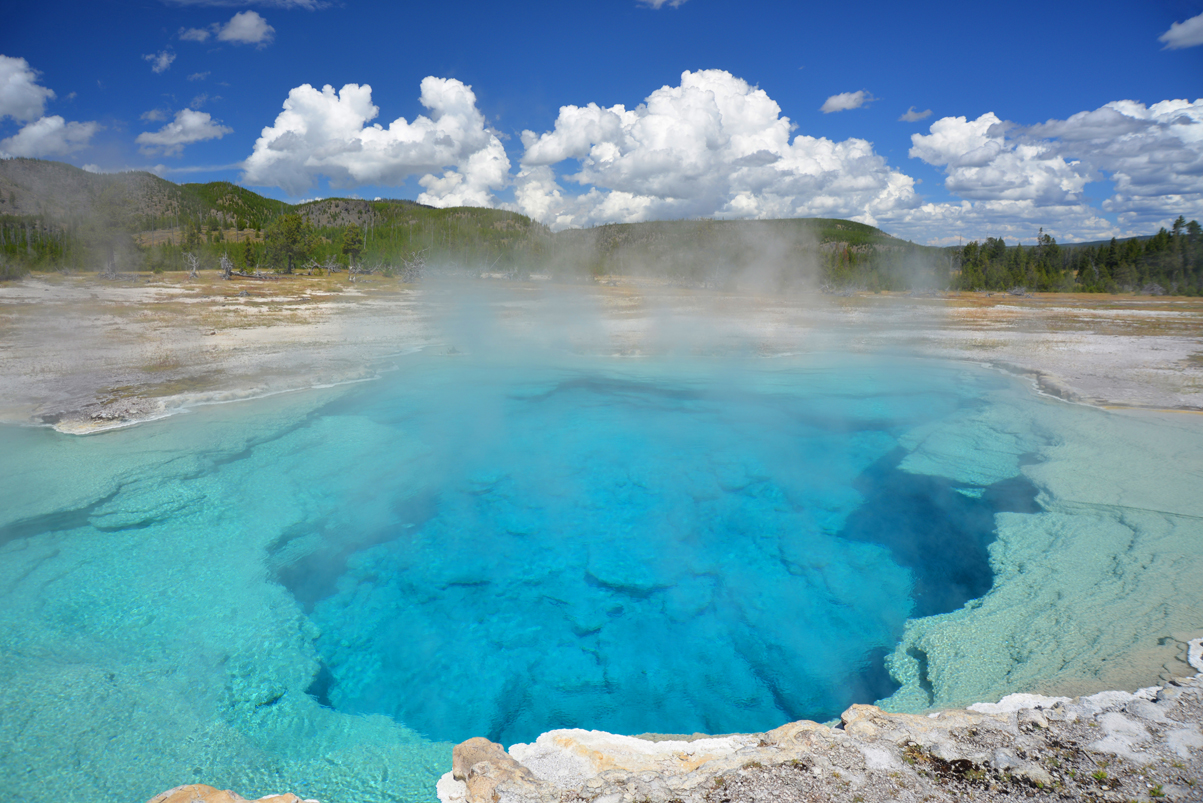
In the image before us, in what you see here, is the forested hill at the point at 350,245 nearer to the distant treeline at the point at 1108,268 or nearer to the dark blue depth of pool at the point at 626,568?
the distant treeline at the point at 1108,268

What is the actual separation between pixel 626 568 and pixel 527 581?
756mm

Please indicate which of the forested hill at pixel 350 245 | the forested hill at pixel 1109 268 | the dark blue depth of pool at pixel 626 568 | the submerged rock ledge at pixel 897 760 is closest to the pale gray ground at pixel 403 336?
the forested hill at pixel 350 245

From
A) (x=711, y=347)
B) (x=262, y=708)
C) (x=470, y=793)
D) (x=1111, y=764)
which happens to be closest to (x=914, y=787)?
(x=1111, y=764)

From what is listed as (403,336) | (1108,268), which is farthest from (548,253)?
(1108,268)

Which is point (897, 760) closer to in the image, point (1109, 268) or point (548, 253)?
point (548, 253)

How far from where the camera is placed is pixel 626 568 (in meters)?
4.22

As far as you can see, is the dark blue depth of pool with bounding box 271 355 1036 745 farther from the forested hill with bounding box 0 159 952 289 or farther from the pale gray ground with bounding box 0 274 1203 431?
the forested hill with bounding box 0 159 952 289

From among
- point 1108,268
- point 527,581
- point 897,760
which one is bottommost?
point 527,581

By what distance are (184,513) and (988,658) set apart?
229 inches

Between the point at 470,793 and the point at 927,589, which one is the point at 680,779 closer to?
the point at 470,793

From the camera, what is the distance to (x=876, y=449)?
6.43 metres

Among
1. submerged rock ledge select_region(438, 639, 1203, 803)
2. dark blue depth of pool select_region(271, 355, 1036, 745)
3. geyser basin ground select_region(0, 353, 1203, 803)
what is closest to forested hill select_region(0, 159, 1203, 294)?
geyser basin ground select_region(0, 353, 1203, 803)

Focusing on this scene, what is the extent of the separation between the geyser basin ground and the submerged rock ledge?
43cm

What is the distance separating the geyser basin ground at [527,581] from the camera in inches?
106
